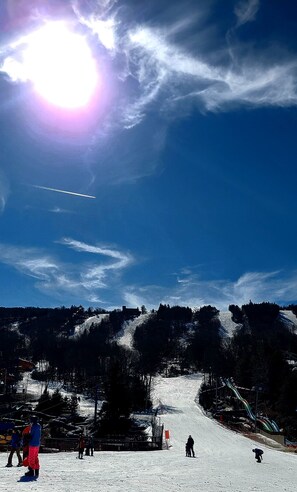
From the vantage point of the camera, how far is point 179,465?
23016 millimetres

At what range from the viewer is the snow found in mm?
12695

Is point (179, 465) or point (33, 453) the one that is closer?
point (33, 453)

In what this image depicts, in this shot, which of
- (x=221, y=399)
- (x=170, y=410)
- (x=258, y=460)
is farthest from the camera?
(x=221, y=399)

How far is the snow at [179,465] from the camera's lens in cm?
1270

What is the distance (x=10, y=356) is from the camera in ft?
653

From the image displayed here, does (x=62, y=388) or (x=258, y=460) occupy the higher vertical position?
(x=62, y=388)

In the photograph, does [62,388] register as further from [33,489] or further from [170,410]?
[33,489]

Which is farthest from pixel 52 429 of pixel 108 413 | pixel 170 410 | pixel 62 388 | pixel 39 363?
pixel 39 363

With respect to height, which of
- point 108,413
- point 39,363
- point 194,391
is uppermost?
point 39,363

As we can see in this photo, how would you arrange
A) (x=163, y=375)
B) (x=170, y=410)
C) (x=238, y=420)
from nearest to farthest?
(x=238, y=420), (x=170, y=410), (x=163, y=375)

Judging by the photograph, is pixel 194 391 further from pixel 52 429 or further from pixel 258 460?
pixel 258 460

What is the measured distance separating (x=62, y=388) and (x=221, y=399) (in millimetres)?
50703

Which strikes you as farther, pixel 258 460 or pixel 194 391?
pixel 194 391

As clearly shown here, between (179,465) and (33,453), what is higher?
(33,453)
